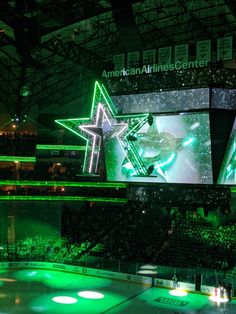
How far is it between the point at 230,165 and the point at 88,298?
Answer: 6.63 m

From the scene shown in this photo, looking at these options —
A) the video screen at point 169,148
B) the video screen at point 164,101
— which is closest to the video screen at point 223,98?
the video screen at point 164,101

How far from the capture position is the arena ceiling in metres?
14.3

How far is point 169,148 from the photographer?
50.2 feet

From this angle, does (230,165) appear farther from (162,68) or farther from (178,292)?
(178,292)

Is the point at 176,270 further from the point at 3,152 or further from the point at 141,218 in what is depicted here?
the point at 3,152

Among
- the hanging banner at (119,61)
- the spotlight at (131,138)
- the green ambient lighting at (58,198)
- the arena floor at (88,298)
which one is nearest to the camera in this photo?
the arena floor at (88,298)

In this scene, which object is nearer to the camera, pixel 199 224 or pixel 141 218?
pixel 199 224

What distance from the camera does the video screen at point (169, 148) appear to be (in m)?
14.8

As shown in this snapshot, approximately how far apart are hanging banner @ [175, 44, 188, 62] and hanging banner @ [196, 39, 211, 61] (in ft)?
1.91

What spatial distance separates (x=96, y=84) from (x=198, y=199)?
17.4 ft

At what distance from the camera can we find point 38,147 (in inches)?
1017

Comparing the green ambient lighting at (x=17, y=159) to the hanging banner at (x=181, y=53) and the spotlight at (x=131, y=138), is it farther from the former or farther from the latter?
the hanging banner at (x=181, y=53)

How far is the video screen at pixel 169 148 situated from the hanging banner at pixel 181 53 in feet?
9.57

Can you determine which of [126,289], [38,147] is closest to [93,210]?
[38,147]
